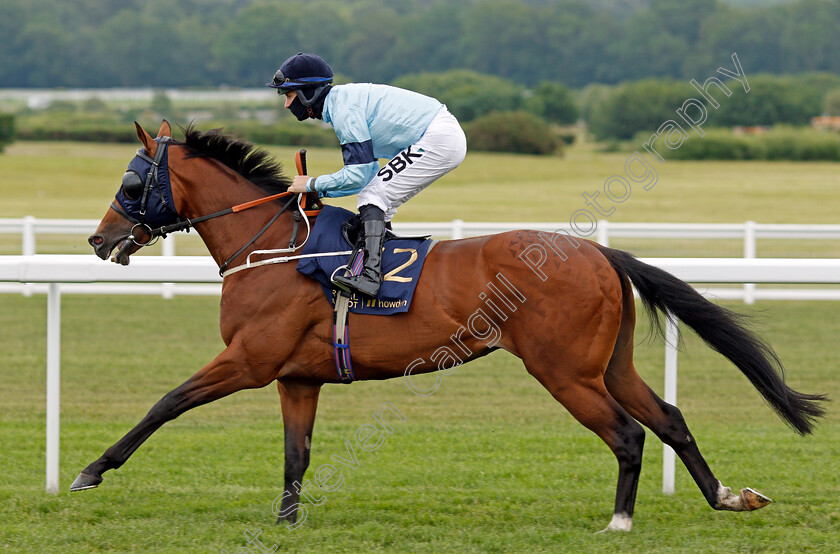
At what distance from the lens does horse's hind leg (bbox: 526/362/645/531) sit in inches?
157

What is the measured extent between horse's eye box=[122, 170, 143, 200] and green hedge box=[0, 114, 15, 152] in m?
40.7

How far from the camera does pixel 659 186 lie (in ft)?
121

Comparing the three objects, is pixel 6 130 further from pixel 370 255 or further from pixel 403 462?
pixel 370 255

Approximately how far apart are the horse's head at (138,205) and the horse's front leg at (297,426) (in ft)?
2.84

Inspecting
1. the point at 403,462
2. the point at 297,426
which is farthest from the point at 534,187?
the point at 297,426

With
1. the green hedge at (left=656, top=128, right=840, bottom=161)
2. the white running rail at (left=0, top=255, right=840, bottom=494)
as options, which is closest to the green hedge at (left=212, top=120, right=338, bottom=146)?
the green hedge at (left=656, top=128, right=840, bottom=161)

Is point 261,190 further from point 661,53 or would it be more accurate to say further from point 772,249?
point 661,53

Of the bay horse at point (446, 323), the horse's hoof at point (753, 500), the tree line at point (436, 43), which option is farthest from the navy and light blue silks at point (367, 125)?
the tree line at point (436, 43)

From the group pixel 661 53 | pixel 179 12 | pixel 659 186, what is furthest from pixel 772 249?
pixel 179 12

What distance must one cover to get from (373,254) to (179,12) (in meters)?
98.1

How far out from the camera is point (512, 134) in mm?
37719

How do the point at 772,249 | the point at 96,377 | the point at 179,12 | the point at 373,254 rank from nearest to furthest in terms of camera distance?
the point at 373,254 → the point at 96,377 → the point at 772,249 → the point at 179,12

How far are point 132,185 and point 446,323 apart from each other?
1.42m

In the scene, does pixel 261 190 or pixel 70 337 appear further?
pixel 70 337
